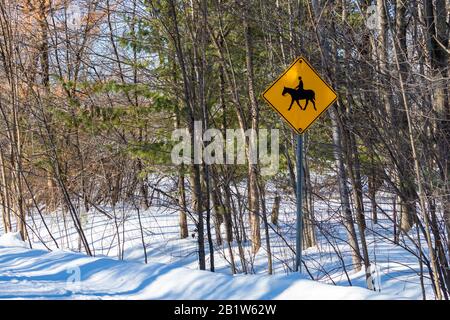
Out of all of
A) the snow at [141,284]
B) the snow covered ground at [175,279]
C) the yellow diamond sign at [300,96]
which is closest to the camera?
the snow at [141,284]

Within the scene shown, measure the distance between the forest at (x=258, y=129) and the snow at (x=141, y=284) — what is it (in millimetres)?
1848

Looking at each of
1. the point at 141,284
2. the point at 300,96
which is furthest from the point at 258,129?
the point at 141,284

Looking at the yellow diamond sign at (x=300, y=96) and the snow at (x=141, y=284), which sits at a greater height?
the yellow diamond sign at (x=300, y=96)

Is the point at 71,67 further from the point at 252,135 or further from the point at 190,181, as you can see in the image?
the point at 252,135

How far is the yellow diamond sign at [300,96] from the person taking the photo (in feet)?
22.5

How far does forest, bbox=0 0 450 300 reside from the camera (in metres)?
7.69

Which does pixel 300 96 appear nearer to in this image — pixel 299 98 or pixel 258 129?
pixel 299 98

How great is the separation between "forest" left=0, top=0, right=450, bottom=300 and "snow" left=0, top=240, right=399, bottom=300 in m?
1.85

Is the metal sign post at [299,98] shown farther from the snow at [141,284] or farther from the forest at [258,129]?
the snow at [141,284]

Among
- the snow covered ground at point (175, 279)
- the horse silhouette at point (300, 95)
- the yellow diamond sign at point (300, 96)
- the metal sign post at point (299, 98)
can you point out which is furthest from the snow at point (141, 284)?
the horse silhouette at point (300, 95)

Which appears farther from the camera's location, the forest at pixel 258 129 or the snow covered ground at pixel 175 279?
the forest at pixel 258 129

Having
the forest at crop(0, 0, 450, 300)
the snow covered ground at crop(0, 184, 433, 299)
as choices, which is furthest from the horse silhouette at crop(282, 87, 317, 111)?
the snow covered ground at crop(0, 184, 433, 299)

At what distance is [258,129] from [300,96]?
4869 millimetres

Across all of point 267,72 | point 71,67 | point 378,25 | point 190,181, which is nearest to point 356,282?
point 378,25
